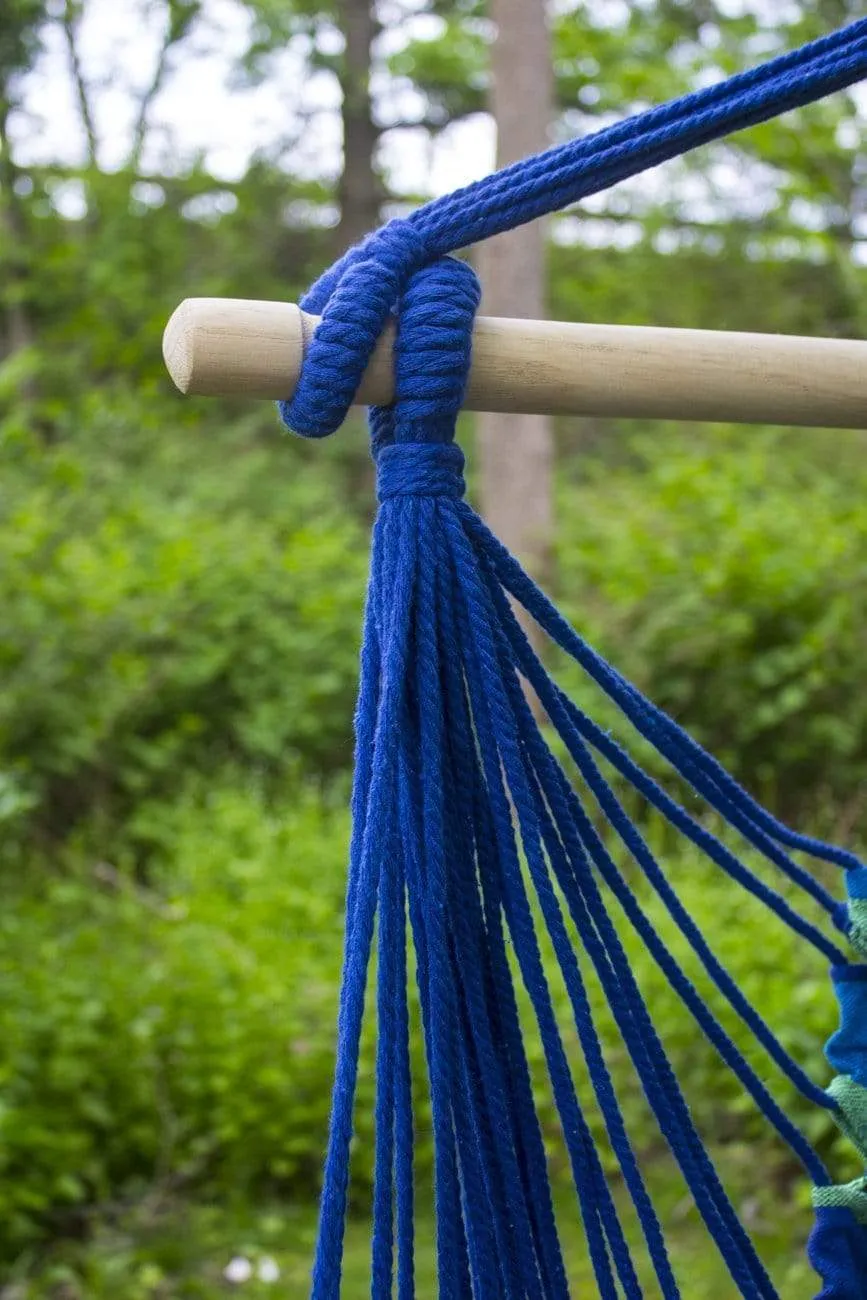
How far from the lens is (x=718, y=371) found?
0.89 metres

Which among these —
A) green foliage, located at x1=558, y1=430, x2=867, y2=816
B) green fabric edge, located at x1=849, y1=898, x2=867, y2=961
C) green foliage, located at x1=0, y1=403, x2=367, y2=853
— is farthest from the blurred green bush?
green foliage, located at x1=558, y1=430, x2=867, y2=816

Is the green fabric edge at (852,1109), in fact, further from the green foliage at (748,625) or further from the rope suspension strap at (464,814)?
the green foliage at (748,625)

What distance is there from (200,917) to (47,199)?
7460mm

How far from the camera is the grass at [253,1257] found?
275cm

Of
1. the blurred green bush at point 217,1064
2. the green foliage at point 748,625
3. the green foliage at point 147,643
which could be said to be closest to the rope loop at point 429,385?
the blurred green bush at point 217,1064

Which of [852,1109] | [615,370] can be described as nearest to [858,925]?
[852,1109]

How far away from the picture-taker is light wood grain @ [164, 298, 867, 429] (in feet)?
2.69

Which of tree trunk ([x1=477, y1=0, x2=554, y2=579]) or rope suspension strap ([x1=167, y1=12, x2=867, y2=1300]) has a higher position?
tree trunk ([x1=477, y1=0, x2=554, y2=579])

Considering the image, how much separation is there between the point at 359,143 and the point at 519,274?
5.23 meters

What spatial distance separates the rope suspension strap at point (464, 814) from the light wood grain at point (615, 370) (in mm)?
19

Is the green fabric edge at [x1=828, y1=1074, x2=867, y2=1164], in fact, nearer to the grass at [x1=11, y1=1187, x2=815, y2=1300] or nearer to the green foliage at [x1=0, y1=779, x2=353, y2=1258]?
the grass at [x1=11, y1=1187, x2=815, y2=1300]

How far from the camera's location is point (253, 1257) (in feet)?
9.50

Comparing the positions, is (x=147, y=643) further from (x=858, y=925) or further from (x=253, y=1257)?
(x=858, y=925)

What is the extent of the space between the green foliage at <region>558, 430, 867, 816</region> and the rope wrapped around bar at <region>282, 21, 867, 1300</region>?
4.41 m
